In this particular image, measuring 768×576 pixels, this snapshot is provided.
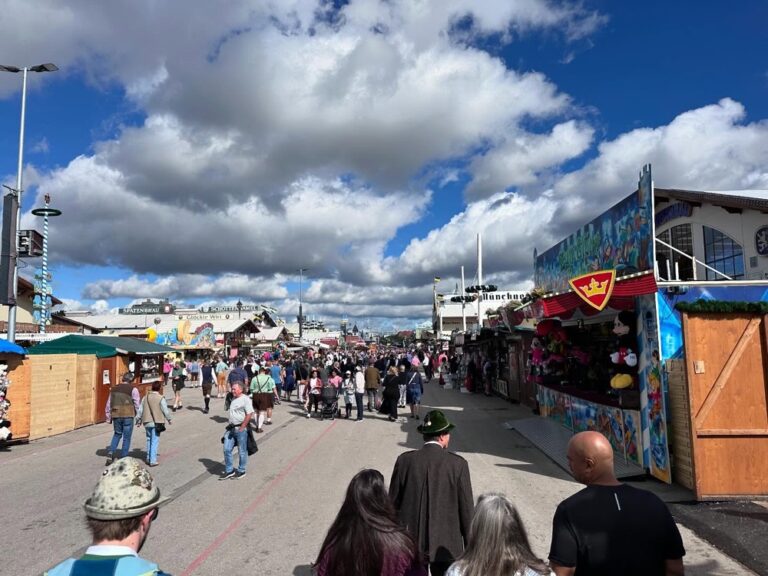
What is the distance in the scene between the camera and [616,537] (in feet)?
8.70

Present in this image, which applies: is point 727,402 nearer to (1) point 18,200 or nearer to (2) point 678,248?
(2) point 678,248

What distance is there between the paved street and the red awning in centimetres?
291

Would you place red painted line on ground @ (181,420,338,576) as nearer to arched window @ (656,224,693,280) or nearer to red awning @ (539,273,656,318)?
red awning @ (539,273,656,318)

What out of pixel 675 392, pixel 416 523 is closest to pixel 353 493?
pixel 416 523

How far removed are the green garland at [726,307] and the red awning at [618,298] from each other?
0.62m

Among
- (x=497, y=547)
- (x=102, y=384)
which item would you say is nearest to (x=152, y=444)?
(x=102, y=384)

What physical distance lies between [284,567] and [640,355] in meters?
6.74

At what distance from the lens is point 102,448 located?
1210 centimetres

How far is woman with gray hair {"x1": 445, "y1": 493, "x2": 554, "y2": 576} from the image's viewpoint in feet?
8.22

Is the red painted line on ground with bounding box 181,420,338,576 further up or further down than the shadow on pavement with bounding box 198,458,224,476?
further up

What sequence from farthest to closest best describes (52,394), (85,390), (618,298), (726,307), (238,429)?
(85,390)
(52,394)
(238,429)
(618,298)
(726,307)

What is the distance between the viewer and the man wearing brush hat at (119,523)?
6.18 feet

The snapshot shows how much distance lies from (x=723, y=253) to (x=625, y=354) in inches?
308

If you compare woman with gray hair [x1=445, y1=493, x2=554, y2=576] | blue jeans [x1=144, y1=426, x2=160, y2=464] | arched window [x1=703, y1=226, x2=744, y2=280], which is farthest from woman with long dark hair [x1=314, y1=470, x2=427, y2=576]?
arched window [x1=703, y1=226, x2=744, y2=280]
